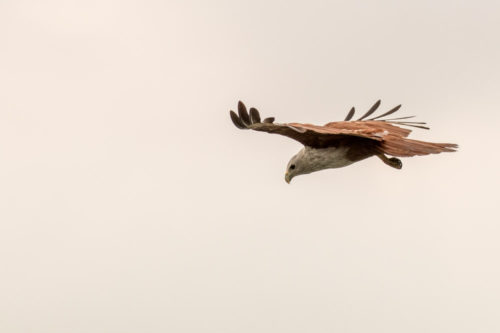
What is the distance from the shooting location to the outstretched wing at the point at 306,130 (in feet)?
46.0

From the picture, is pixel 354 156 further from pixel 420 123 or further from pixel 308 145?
pixel 420 123

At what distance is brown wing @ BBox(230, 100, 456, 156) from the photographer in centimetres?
1320

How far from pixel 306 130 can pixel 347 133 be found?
0.73m

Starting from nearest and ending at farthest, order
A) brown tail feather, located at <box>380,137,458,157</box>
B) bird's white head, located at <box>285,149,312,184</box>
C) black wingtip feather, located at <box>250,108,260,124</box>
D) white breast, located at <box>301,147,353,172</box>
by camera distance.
→ brown tail feather, located at <box>380,137,458,157</box> < white breast, located at <box>301,147,353,172</box> < bird's white head, located at <box>285,149,312,184</box> < black wingtip feather, located at <box>250,108,260,124</box>

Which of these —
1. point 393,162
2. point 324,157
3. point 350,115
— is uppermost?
point 350,115

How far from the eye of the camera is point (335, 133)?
13977 mm

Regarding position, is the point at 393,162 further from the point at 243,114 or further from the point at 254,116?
the point at 243,114

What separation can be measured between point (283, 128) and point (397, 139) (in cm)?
198

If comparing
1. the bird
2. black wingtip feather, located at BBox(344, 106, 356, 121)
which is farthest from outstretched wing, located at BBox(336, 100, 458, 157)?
black wingtip feather, located at BBox(344, 106, 356, 121)

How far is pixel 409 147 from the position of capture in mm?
13211

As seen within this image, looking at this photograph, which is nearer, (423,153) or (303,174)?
(423,153)

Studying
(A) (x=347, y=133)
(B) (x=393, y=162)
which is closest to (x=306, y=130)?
(A) (x=347, y=133)

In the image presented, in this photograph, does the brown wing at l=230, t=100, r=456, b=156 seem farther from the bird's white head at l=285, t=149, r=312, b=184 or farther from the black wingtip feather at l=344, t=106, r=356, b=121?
the black wingtip feather at l=344, t=106, r=356, b=121

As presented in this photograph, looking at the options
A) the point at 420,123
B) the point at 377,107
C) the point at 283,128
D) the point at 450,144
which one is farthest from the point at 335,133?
the point at 377,107
